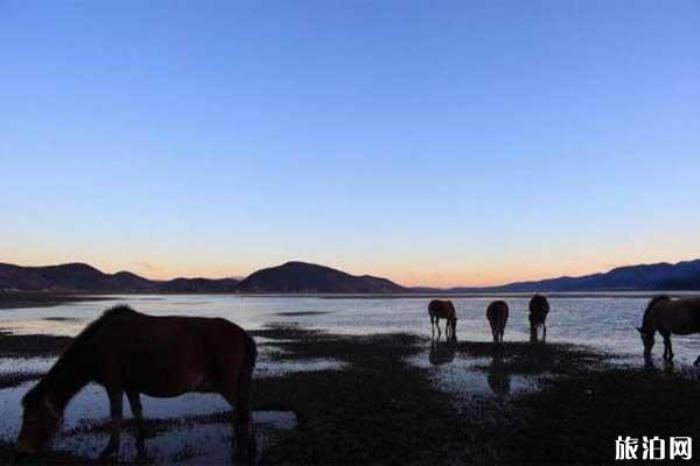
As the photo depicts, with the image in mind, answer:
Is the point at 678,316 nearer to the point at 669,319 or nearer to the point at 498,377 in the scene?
the point at 669,319

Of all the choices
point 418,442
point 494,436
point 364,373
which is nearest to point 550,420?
point 494,436

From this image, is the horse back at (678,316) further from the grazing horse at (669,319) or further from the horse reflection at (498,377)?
the horse reflection at (498,377)

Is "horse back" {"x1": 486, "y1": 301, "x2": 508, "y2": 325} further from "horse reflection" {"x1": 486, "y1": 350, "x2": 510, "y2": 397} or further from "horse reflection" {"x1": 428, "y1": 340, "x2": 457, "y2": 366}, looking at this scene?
"horse reflection" {"x1": 486, "y1": 350, "x2": 510, "y2": 397}

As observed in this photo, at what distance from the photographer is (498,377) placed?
655 inches

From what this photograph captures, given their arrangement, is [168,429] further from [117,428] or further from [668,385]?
[668,385]

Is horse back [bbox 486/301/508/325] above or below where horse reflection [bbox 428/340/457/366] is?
above

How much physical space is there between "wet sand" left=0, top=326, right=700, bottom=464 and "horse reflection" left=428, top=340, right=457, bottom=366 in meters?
0.20

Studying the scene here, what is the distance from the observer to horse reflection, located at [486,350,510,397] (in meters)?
14.6

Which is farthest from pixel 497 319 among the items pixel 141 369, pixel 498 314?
pixel 141 369

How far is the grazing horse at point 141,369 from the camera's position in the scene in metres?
9.38

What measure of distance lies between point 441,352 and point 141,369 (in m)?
15.6

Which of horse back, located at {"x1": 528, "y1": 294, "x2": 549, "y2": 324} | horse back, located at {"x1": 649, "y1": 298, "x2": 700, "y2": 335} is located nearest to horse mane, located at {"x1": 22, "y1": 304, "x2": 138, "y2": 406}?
horse back, located at {"x1": 649, "y1": 298, "x2": 700, "y2": 335}

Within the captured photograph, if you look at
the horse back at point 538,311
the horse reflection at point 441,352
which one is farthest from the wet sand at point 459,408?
the horse back at point 538,311

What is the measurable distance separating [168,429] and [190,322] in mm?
2427
